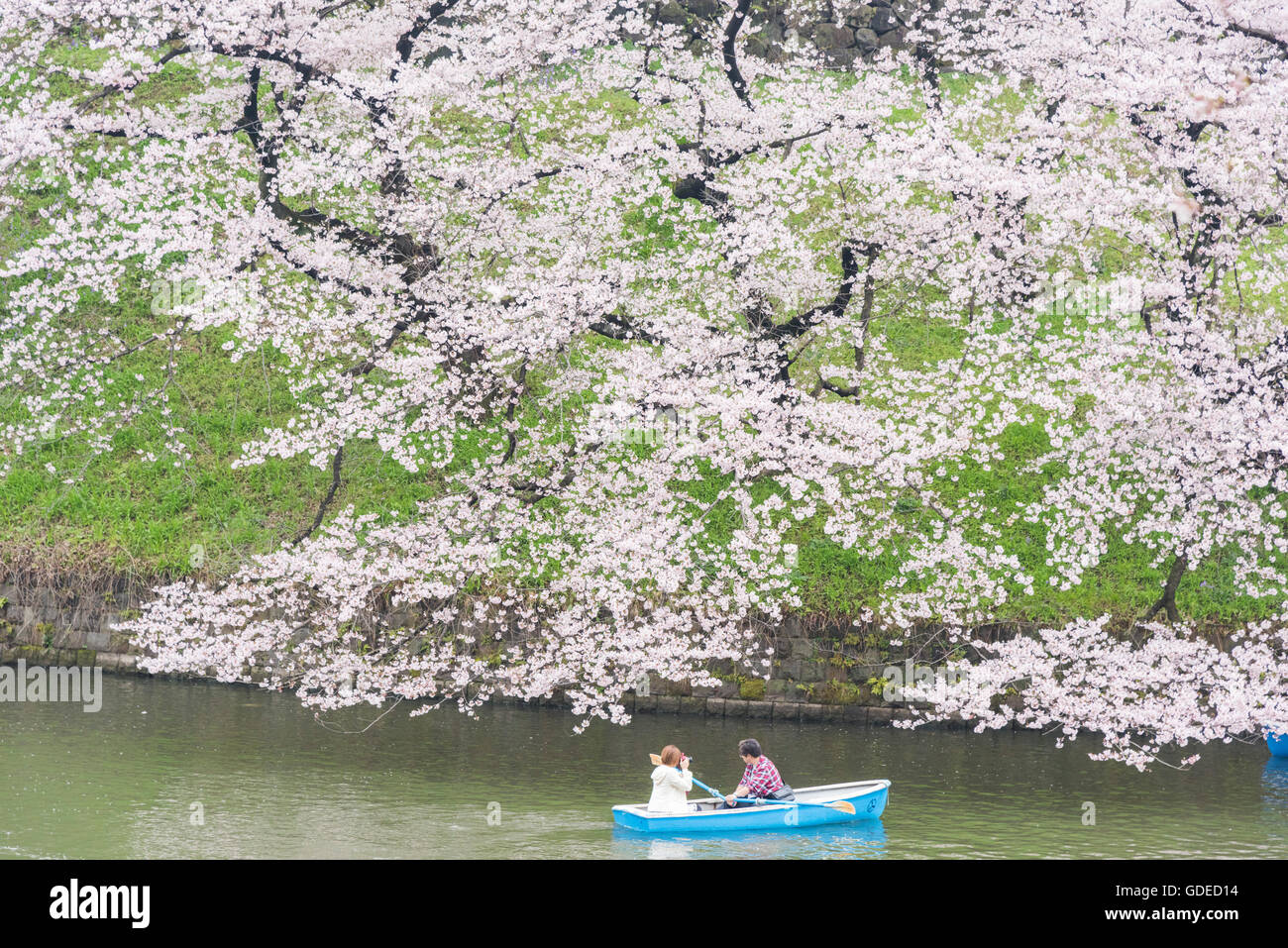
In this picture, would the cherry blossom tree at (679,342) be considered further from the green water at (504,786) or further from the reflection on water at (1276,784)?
the reflection on water at (1276,784)

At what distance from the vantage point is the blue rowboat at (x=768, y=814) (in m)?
13.4

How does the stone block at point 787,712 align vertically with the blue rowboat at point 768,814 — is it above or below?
above

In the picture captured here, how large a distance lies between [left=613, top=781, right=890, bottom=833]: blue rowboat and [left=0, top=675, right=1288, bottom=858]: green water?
0.16 m

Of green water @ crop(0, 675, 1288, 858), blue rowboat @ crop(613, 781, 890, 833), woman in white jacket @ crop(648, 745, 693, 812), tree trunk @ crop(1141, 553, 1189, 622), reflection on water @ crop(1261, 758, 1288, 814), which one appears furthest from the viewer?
tree trunk @ crop(1141, 553, 1189, 622)

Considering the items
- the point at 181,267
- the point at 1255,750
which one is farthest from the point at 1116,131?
the point at 181,267

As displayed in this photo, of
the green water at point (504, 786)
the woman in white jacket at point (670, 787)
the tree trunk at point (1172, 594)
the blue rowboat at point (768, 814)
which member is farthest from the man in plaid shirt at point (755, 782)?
the tree trunk at point (1172, 594)

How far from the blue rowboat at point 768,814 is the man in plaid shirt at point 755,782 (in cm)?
13

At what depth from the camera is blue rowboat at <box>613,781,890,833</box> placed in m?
13.4

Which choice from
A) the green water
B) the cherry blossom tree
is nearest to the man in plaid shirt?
the green water

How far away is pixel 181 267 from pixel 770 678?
1298cm

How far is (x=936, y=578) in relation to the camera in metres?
19.6

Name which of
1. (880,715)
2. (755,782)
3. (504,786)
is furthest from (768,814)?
(880,715)

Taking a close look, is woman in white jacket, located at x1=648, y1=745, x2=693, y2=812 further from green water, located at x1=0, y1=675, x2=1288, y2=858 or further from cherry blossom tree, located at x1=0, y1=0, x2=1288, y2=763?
cherry blossom tree, located at x1=0, y1=0, x2=1288, y2=763

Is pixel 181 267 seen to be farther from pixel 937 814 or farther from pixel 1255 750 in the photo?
pixel 1255 750
